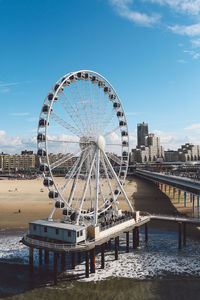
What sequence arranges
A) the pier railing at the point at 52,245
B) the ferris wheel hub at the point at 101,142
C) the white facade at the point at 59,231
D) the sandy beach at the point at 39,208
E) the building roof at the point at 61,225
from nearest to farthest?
the pier railing at the point at 52,245
the white facade at the point at 59,231
the building roof at the point at 61,225
the ferris wheel hub at the point at 101,142
the sandy beach at the point at 39,208

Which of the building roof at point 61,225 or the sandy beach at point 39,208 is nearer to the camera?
the building roof at point 61,225

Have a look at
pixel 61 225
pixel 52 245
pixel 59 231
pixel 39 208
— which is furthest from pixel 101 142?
pixel 39 208

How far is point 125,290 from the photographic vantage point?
2239cm

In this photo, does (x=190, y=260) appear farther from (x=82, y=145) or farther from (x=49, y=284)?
(x=82, y=145)

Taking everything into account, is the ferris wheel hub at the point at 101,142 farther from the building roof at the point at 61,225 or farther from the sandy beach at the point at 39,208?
the sandy beach at the point at 39,208

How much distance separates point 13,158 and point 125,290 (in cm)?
18376

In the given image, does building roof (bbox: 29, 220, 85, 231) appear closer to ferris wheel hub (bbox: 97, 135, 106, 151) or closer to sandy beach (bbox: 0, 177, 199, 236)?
ferris wheel hub (bbox: 97, 135, 106, 151)

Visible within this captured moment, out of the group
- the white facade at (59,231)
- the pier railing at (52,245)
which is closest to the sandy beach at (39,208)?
the white facade at (59,231)

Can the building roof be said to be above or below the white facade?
above

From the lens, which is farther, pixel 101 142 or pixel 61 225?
pixel 101 142

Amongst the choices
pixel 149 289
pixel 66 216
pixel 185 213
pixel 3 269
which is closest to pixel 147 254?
pixel 149 289

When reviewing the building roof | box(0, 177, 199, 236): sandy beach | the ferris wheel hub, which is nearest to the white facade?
the building roof

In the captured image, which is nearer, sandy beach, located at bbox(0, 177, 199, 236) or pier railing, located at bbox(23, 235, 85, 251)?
pier railing, located at bbox(23, 235, 85, 251)

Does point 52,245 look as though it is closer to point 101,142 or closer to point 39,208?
point 101,142
